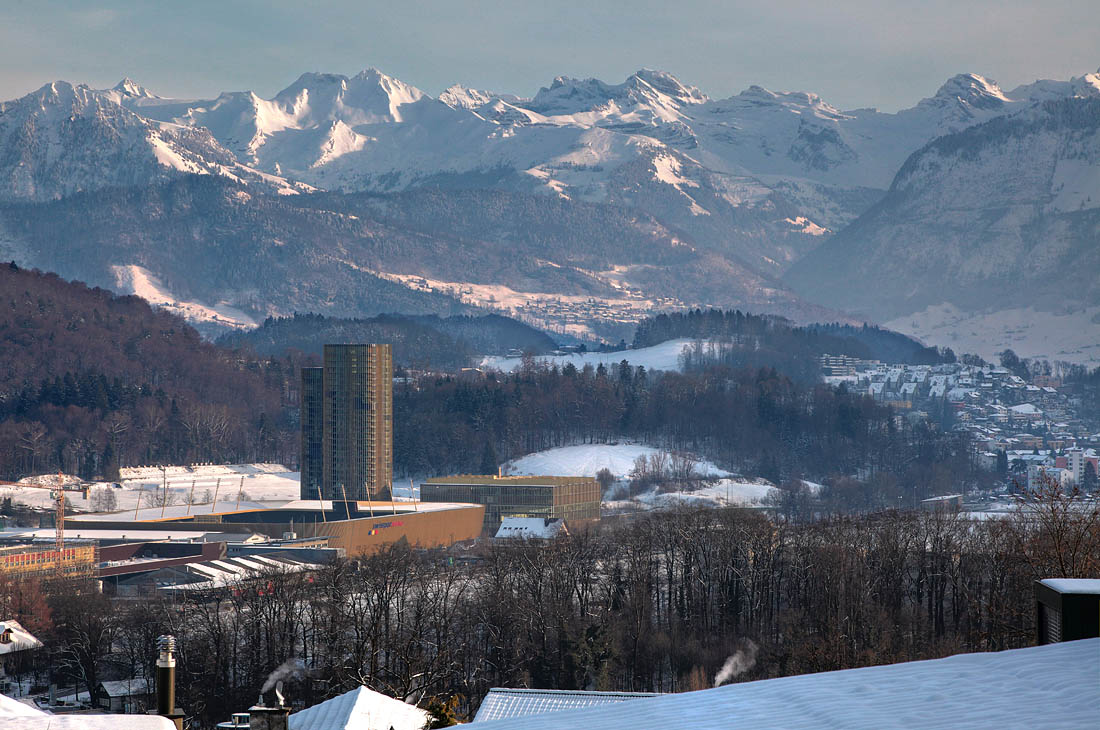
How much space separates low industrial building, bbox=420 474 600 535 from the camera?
498ft

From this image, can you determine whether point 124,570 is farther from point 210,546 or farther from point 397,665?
point 397,665

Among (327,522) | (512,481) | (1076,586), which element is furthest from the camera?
(512,481)

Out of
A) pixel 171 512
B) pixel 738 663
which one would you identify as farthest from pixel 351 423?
pixel 738 663

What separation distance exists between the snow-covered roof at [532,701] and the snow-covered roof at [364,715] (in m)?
2.59

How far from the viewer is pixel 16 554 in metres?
114


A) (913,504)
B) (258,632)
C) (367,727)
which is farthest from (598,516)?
(367,727)

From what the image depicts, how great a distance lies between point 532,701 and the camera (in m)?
43.8

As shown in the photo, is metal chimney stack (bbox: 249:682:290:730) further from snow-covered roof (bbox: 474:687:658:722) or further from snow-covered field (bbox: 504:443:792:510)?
snow-covered field (bbox: 504:443:792:510)

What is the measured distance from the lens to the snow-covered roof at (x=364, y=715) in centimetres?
4569

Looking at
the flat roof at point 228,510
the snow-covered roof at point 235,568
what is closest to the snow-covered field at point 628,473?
the flat roof at point 228,510

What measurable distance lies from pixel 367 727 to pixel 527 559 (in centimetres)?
5182

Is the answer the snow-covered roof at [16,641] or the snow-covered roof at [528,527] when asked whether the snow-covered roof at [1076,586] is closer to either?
the snow-covered roof at [16,641]

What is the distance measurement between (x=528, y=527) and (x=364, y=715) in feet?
311

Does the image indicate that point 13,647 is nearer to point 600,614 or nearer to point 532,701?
point 600,614
